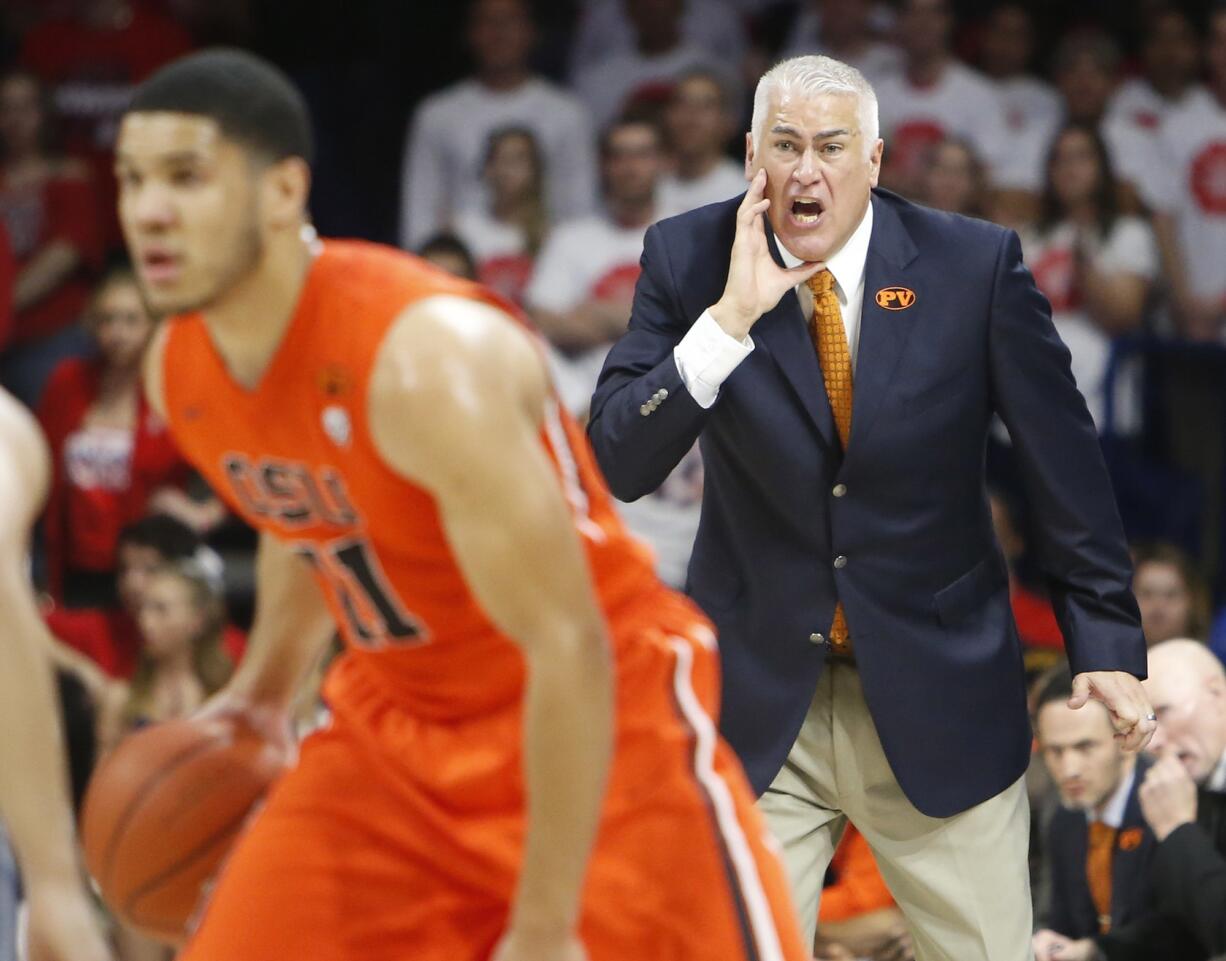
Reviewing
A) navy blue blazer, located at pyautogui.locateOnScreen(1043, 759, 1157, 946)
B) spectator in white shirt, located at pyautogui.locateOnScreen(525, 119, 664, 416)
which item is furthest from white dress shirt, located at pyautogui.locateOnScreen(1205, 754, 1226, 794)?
spectator in white shirt, located at pyautogui.locateOnScreen(525, 119, 664, 416)

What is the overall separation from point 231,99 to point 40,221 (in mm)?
5067

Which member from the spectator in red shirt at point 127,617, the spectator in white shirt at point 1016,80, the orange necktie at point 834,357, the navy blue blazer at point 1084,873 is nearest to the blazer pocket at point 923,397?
the orange necktie at point 834,357

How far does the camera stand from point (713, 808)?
2.63m

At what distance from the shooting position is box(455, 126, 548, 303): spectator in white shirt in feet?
23.6

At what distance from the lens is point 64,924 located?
230cm

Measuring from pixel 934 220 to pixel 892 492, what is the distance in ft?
1.52

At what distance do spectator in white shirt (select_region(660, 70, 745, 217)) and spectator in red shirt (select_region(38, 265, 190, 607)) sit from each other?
1.82m

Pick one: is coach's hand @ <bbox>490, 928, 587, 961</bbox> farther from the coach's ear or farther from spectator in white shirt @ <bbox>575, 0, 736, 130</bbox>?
spectator in white shirt @ <bbox>575, 0, 736, 130</bbox>

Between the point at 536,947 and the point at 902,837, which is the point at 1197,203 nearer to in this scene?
the point at 902,837

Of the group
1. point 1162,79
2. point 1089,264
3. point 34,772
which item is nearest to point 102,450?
point 1089,264

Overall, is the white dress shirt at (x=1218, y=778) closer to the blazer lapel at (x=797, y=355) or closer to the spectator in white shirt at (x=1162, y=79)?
the blazer lapel at (x=797, y=355)

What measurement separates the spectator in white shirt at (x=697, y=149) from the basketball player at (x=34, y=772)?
16.0 feet

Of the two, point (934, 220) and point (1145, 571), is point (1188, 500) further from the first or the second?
point (934, 220)

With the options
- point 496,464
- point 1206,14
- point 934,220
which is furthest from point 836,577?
point 1206,14
